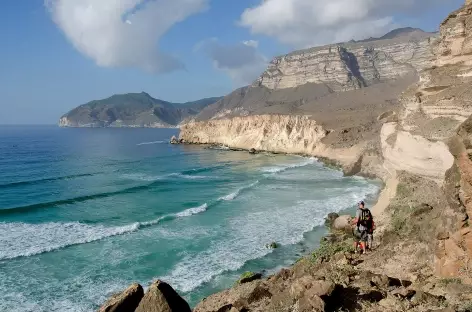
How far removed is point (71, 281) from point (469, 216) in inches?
625

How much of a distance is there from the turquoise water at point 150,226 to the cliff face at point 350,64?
109669 mm

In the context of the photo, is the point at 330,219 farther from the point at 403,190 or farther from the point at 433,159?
the point at 433,159

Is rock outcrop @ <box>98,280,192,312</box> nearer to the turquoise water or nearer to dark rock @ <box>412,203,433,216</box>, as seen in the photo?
the turquoise water

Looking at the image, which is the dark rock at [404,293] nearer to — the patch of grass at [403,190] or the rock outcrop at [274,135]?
the patch of grass at [403,190]

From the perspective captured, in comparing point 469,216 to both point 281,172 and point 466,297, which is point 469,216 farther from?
point 281,172

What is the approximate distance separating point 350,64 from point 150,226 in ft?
480

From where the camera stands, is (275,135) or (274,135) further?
(274,135)

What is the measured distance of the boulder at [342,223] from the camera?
74.8ft

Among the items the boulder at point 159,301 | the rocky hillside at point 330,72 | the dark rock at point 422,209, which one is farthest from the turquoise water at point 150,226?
the rocky hillside at point 330,72

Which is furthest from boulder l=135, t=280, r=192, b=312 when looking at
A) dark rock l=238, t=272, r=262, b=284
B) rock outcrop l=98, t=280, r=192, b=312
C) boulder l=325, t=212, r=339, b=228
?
boulder l=325, t=212, r=339, b=228

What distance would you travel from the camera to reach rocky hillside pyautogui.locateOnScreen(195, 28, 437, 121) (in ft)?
466

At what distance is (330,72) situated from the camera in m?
156

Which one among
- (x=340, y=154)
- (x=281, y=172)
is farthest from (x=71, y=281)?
(x=340, y=154)

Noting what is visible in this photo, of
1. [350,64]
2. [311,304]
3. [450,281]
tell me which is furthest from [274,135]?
[350,64]
